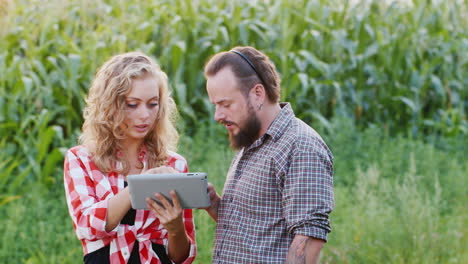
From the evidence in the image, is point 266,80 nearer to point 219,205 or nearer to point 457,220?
point 219,205

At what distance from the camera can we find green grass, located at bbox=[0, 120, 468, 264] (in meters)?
4.10

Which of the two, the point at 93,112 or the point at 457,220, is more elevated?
the point at 93,112

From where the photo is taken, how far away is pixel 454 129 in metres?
6.53

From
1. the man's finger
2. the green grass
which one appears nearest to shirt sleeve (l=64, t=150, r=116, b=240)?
the man's finger

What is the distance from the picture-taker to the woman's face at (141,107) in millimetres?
2566

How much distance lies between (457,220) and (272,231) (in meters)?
2.81

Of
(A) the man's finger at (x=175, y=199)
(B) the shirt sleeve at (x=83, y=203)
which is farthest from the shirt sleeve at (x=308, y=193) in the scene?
(B) the shirt sleeve at (x=83, y=203)

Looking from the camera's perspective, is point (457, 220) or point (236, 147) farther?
point (457, 220)

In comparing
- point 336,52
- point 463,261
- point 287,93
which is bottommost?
point 463,261

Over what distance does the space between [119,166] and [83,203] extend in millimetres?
226

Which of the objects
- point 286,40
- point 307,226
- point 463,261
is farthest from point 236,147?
point 286,40

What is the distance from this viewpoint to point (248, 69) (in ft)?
8.23

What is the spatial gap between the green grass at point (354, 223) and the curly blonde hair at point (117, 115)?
4.41 ft

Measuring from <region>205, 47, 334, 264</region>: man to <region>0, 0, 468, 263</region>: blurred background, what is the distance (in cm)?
149
